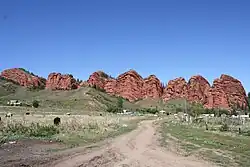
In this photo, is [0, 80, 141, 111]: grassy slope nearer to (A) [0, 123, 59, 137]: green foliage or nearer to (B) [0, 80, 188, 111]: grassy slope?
(B) [0, 80, 188, 111]: grassy slope

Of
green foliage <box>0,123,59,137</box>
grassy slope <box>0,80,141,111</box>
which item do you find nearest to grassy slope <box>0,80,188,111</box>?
grassy slope <box>0,80,141,111</box>

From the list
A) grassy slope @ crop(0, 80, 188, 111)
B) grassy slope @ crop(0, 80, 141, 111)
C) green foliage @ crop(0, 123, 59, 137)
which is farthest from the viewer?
grassy slope @ crop(0, 80, 188, 111)

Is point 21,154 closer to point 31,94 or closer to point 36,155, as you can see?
point 36,155

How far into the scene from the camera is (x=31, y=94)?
551 ft

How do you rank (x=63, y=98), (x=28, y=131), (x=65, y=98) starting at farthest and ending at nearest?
(x=63, y=98) < (x=65, y=98) < (x=28, y=131)

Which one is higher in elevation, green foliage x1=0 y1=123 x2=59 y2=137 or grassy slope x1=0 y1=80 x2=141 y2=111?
grassy slope x1=0 y1=80 x2=141 y2=111

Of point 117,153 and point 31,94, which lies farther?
point 31,94

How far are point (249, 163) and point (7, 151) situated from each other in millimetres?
12603

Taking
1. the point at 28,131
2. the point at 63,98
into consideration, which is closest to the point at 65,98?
the point at 63,98

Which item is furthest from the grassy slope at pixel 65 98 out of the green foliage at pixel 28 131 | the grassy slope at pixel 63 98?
the green foliage at pixel 28 131

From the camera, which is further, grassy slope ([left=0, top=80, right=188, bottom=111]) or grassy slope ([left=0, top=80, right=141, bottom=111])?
grassy slope ([left=0, top=80, right=188, bottom=111])

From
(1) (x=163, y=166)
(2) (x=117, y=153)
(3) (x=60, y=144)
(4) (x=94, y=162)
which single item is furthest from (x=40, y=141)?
(1) (x=163, y=166)

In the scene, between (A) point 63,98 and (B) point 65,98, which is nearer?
(B) point 65,98

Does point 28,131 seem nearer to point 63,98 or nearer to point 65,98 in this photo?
point 65,98
